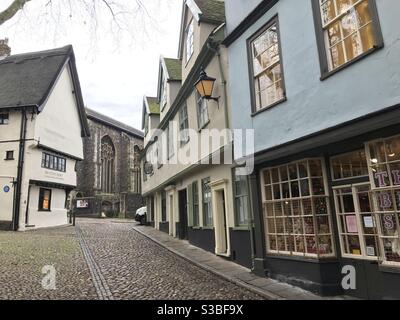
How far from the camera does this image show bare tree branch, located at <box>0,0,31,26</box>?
809 centimetres

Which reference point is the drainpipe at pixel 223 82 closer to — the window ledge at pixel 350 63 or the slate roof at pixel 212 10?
the slate roof at pixel 212 10

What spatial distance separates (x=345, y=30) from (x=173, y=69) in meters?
13.6

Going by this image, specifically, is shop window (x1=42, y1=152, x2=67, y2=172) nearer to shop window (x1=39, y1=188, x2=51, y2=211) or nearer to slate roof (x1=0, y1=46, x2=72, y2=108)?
shop window (x1=39, y1=188, x2=51, y2=211)

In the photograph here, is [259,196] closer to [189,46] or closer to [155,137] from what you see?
[189,46]

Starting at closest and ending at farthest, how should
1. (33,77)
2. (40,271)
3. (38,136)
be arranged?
(40,271) → (38,136) → (33,77)

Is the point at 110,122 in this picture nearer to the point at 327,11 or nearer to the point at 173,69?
the point at 173,69

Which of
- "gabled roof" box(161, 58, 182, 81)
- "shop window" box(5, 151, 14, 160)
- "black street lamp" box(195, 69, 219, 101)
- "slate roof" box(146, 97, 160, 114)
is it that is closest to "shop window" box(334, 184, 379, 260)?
"black street lamp" box(195, 69, 219, 101)

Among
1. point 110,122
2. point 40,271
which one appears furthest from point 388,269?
point 110,122

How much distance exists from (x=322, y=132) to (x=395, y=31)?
1.90 metres

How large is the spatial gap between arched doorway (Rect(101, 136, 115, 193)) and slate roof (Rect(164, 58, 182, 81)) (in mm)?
29883

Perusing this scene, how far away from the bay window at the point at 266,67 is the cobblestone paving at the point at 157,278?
13.3 feet

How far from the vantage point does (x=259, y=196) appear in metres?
8.36

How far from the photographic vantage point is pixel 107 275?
838 centimetres
